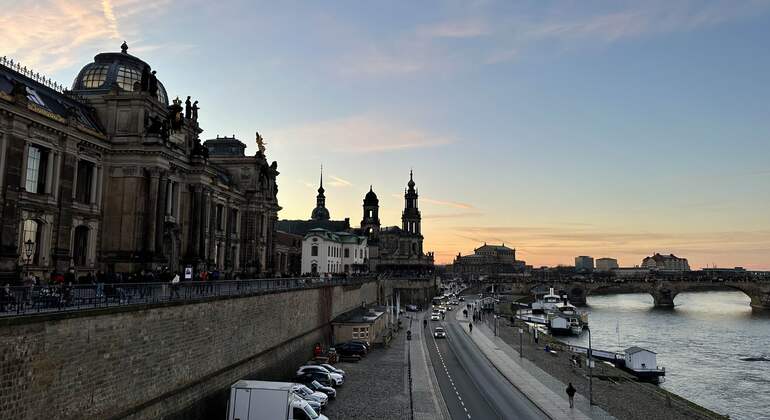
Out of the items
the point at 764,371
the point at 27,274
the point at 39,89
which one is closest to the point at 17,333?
the point at 27,274

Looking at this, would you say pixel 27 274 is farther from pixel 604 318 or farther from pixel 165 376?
pixel 604 318

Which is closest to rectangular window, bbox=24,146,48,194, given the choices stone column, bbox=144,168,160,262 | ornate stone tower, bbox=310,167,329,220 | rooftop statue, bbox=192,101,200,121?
stone column, bbox=144,168,160,262

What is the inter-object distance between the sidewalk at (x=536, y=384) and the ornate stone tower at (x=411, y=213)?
288 feet

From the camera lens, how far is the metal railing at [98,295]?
53.0 ft

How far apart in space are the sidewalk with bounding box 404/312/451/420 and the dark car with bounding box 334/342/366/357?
16.0 feet

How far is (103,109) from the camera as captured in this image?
3788 cm

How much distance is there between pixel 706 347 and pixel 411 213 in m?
91.3

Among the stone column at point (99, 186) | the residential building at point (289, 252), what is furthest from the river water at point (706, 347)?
the residential building at point (289, 252)

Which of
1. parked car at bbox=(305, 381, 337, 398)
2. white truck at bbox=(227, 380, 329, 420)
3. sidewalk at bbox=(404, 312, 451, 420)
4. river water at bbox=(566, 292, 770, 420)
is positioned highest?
white truck at bbox=(227, 380, 329, 420)

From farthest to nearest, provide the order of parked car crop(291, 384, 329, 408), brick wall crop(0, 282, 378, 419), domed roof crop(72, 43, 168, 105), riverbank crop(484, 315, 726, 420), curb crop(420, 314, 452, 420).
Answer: domed roof crop(72, 43, 168, 105) < riverbank crop(484, 315, 726, 420) < curb crop(420, 314, 452, 420) < parked car crop(291, 384, 329, 408) < brick wall crop(0, 282, 378, 419)

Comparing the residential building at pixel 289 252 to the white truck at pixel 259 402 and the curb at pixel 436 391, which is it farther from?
the white truck at pixel 259 402

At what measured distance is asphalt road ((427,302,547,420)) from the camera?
111 ft

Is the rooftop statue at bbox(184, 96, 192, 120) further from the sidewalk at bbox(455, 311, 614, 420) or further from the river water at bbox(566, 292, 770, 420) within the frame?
the river water at bbox(566, 292, 770, 420)

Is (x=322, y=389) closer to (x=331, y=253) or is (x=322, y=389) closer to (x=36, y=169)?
(x=36, y=169)
